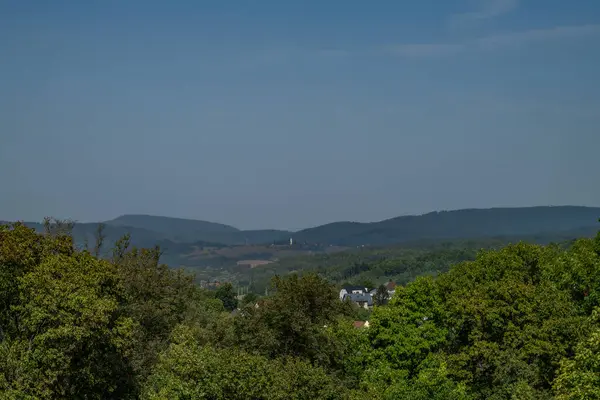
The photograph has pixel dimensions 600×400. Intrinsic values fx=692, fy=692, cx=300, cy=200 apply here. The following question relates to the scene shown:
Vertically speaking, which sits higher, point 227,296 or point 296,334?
point 296,334

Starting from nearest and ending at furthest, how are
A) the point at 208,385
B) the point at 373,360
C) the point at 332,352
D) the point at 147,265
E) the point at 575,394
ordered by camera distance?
the point at 575,394, the point at 208,385, the point at 373,360, the point at 332,352, the point at 147,265

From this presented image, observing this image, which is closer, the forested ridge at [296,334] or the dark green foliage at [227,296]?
the forested ridge at [296,334]

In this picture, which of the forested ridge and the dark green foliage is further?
the dark green foliage

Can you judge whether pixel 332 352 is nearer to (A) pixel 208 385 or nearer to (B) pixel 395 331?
(B) pixel 395 331

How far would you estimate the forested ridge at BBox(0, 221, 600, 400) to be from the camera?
2797cm

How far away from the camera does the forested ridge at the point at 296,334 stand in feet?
91.8

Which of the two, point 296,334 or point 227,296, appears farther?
point 227,296

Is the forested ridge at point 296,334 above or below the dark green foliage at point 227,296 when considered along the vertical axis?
above

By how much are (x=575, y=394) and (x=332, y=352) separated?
19.1 metres

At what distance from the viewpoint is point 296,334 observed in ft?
136

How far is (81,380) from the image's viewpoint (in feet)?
103

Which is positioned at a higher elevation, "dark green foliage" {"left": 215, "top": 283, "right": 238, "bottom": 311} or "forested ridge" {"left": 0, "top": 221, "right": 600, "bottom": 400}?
"forested ridge" {"left": 0, "top": 221, "right": 600, "bottom": 400}

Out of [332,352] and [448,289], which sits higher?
[448,289]

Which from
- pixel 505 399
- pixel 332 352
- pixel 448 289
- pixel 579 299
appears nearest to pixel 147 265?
pixel 332 352
